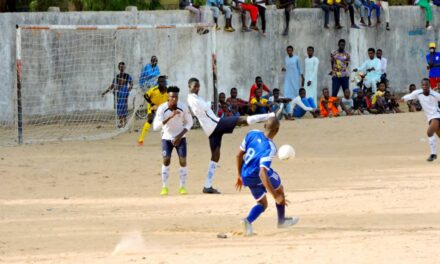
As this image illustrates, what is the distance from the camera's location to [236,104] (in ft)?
84.4

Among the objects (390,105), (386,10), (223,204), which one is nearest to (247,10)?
(390,105)

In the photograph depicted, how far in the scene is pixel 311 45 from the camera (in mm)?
28969

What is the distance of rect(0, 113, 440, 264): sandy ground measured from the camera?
11.4 meters

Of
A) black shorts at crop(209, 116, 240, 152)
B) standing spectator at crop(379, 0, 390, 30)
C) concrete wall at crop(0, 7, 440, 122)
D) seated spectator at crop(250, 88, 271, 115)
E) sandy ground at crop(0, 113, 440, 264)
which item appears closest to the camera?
sandy ground at crop(0, 113, 440, 264)

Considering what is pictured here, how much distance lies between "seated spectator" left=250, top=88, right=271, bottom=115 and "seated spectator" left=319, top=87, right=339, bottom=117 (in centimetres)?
168

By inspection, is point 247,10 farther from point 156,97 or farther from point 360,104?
point 156,97

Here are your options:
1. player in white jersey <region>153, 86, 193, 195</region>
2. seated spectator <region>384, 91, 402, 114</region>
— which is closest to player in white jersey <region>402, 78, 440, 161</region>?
player in white jersey <region>153, 86, 193, 195</region>

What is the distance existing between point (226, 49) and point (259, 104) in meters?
2.51

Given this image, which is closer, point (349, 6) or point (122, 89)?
point (122, 89)

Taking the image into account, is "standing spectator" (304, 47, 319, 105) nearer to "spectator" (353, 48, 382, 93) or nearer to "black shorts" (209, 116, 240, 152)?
"spectator" (353, 48, 382, 93)

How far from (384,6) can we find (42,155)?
1205cm

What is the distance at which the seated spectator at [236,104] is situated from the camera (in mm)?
25677

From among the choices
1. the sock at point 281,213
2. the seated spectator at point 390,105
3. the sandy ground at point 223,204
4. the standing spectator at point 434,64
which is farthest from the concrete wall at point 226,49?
the sock at point 281,213

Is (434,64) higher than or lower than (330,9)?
lower
